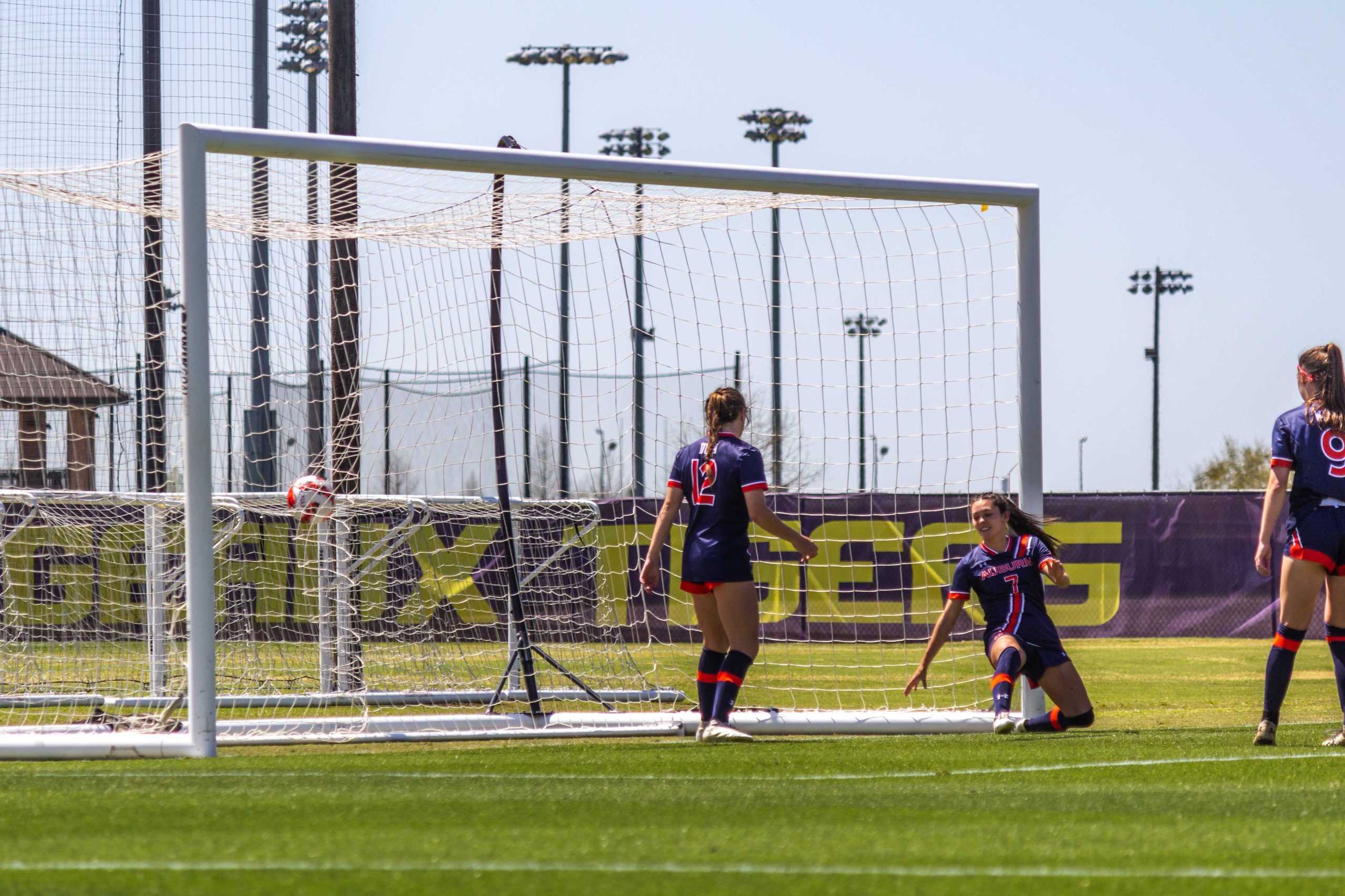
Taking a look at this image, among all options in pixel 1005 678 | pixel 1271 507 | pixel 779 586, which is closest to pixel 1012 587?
pixel 1005 678

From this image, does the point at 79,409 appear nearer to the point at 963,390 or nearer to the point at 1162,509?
the point at 963,390

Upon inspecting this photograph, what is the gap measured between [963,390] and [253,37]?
6.72 meters

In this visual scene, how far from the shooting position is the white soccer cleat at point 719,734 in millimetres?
7582

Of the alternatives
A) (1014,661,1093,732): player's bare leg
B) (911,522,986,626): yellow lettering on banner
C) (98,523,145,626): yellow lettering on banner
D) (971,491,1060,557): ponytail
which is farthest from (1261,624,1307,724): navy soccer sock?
→ (911,522,986,626): yellow lettering on banner

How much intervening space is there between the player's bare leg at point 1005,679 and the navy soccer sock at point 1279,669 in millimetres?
1236

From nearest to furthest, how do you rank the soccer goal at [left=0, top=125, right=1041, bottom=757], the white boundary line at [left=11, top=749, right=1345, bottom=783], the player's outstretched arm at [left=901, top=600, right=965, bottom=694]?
1. the white boundary line at [left=11, top=749, right=1345, bottom=783]
2. the player's outstretched arm at [left=901, top=600, right=965, bottom=694]
3. the soccer goal at [left=0, top=125, right=1041, bottom=757]

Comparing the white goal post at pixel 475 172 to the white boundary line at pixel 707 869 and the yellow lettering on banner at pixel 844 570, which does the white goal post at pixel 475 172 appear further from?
the yellow lettering on banner at pixel 844 570

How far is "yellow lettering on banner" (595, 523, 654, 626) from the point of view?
12305mm

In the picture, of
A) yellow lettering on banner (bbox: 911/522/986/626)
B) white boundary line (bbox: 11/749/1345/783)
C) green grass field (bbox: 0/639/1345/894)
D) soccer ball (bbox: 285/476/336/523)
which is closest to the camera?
green grass field (bbox: 0/639/1345/894)

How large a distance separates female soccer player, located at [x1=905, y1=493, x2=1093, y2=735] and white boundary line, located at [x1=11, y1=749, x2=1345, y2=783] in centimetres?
151

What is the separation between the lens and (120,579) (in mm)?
12188

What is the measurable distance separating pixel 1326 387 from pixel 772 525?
2704mm

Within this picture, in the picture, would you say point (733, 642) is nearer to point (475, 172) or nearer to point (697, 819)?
point (475, 172)

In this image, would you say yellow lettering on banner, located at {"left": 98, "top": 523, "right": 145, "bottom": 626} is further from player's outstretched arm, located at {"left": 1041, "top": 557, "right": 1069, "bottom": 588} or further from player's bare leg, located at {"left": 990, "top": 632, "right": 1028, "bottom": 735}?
player's outstretched arm, located at {"left": 1041, "top": 557, "right": 1069, "bottom": 588}
